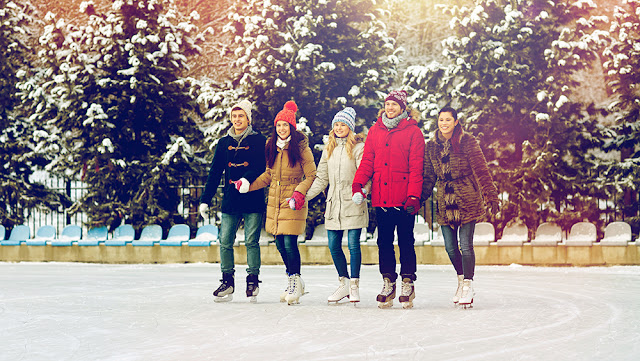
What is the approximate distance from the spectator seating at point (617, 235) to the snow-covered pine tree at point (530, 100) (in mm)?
Answer: 1538

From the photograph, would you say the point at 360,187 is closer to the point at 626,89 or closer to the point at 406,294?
the point at 406,294

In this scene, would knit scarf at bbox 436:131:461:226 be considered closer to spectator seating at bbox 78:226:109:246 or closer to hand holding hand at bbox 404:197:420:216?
hand holding hand at bbox 404:197:420:216

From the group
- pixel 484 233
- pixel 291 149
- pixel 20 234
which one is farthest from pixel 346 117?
pixel 20 234

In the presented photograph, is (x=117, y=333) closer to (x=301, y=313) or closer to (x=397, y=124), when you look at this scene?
(x=301, y=313)

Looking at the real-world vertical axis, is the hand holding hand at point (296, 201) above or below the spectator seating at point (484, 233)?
above

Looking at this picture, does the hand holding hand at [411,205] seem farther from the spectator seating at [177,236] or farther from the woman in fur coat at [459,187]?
the spectator seating at [177,236]

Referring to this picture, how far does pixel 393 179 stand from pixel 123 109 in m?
11.9

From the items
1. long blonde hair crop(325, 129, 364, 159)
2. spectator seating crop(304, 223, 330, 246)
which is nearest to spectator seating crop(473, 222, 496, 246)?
spectator seating crop(304, 223, 330, 246)

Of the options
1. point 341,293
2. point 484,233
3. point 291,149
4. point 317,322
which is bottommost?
point 317,322

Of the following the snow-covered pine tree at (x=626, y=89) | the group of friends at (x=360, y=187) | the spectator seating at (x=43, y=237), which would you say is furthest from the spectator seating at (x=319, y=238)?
the group of friends at (x=360, y=187)

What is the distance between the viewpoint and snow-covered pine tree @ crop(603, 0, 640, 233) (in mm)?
17578

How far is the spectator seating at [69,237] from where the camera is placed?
58.5 ft

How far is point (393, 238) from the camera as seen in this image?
8.91 m

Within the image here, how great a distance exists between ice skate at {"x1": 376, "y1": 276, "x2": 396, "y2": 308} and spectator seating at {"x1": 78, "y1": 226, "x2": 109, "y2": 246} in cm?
1002
